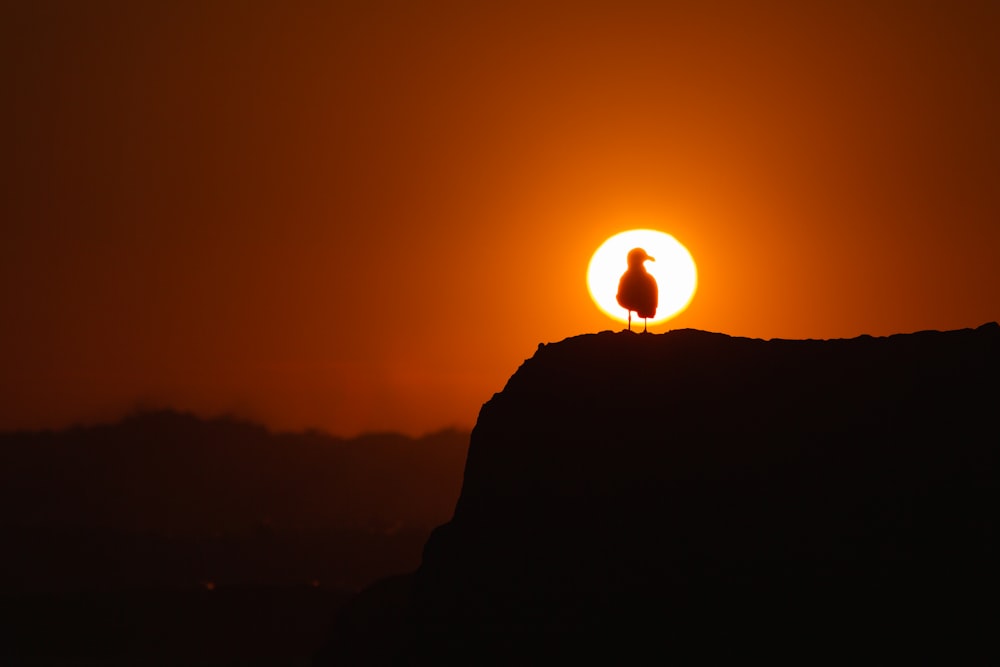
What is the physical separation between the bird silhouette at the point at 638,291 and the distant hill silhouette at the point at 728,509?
5328mm

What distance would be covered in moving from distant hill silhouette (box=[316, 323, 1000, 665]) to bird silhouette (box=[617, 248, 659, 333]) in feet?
17.5

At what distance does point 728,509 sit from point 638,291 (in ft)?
32.2

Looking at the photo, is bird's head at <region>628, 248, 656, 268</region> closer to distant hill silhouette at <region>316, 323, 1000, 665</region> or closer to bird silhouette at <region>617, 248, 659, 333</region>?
bird silhouette at <region>617, 248, 659, 333</region>

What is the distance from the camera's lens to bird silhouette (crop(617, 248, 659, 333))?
30.0 m

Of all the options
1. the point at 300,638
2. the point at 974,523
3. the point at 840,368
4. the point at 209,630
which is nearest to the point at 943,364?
the point at 840,368

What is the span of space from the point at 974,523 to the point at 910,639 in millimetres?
2057

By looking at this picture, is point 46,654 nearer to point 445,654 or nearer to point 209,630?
point 209,630

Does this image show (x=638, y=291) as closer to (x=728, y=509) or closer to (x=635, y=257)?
(x=635, y=257)

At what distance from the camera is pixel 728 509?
21.0 metres

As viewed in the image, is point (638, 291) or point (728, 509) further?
point (638, 291)

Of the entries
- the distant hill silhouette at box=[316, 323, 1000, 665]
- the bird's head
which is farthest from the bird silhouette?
the distant hill silhouette at box=[316, 323, 1000, 665]

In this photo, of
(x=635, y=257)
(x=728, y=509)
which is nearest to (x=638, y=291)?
(x=635, y=257)

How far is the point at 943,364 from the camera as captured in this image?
21781 mm

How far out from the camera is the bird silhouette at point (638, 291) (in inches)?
1183
